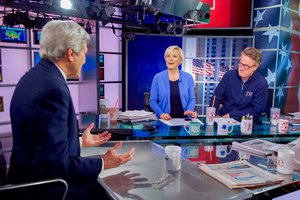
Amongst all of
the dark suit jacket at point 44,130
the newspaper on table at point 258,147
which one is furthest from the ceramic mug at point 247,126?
the dark suit jacket at point 44,130

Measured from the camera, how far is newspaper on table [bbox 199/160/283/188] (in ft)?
4.09

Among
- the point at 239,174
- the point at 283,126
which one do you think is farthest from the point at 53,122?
the point at 283,126

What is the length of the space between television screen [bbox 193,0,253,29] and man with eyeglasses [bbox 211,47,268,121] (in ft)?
10.2

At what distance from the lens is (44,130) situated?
107 cm

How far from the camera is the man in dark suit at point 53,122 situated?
108cm

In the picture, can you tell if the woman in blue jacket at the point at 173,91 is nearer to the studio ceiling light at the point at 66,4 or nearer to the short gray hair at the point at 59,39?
the studio ceiling light at the point at 66,4

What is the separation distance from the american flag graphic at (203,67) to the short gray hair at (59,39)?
4.99 meters

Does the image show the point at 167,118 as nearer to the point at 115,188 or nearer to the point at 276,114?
the point at 276,114

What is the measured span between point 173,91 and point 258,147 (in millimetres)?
1305

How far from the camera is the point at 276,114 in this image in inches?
95.1

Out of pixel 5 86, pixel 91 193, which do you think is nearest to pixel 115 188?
pixel 91 193

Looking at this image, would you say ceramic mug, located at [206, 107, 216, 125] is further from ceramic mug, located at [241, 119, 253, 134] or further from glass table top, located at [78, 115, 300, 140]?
ceramic mug, located at [241, 119, 253, 134]

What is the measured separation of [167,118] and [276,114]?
981 mm

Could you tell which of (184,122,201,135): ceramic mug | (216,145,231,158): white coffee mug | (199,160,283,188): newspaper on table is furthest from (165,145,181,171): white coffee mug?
(184,122,201,135): ceramic mug
